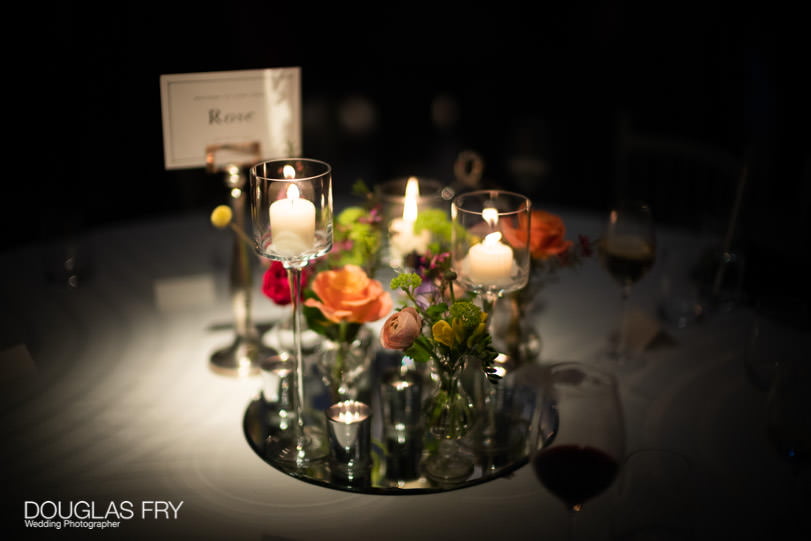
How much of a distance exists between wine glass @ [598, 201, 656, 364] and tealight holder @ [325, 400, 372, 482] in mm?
599

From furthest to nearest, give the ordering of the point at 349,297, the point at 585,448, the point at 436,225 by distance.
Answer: the point at 436,225, the point at 349,297, the point at 585,448

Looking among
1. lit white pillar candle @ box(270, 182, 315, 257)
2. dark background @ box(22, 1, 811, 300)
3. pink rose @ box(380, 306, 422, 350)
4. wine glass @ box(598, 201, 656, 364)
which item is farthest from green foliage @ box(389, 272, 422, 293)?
dark background @ box(22, 1, 811, 300)

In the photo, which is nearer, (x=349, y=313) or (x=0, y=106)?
(x=349, y=313)

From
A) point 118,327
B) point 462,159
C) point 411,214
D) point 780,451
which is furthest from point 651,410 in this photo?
point 118,327

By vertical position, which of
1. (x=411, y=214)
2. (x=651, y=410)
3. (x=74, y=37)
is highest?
(x=74, y=37)

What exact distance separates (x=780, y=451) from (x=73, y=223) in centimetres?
154

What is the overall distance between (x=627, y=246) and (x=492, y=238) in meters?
0.43

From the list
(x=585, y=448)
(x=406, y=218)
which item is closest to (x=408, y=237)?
(x=406, y=218)

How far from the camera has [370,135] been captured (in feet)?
15.8

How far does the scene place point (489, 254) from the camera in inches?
48.5

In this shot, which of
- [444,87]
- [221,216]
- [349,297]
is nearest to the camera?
[349,297]

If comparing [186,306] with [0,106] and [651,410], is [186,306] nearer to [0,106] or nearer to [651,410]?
[651,410]

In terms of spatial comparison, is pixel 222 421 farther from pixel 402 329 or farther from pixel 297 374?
pixel 402 329

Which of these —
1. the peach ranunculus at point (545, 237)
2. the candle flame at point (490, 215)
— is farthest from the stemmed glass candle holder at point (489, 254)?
the peach ranunculus at point (545, 237)
